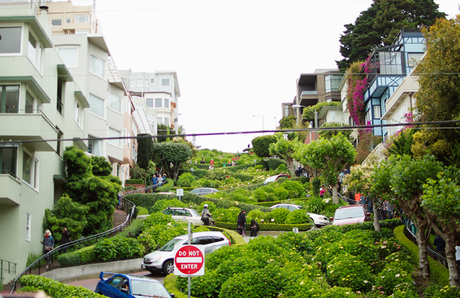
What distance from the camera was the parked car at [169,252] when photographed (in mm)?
20625

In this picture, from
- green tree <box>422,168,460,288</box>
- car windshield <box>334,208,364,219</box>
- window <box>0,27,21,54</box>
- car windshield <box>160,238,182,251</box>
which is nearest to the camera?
green tree <box>422,168,460,288</box>

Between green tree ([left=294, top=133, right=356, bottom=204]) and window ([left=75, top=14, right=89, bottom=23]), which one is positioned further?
window ([left=75, top=14, right=89, bottom=23])

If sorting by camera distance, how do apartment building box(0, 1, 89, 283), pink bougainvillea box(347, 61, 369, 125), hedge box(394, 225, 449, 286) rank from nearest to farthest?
hedge box(394, 225, 449, 286), apartment building box(0, 1, 89, 283), pink bougainvillea box(347, 61, 369, 125)

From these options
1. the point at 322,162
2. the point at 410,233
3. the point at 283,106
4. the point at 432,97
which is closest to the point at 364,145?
the point at 322,162

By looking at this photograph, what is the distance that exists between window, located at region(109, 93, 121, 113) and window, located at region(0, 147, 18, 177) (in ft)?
66.2

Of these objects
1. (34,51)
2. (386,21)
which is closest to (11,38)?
(34,51)

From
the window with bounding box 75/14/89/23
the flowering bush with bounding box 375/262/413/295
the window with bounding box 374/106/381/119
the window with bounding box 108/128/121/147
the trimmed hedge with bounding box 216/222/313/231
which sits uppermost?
the window with bounding box 75/14/89/23

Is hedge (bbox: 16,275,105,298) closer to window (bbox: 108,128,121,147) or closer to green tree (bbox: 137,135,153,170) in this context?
window (bbox: 108,128,121,147)

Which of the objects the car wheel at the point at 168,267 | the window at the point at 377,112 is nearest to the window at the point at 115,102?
the window at the point at 377,112

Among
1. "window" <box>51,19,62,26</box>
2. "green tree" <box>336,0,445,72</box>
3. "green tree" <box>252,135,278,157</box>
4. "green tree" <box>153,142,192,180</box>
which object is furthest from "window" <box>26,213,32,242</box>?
"green tree" <box>252,135,278,157</box>

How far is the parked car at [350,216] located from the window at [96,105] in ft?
64.8

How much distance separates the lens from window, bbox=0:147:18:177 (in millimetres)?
21938

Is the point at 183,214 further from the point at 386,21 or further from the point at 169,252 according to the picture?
Answer: the point at 386,21

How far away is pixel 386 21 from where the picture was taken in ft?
221
